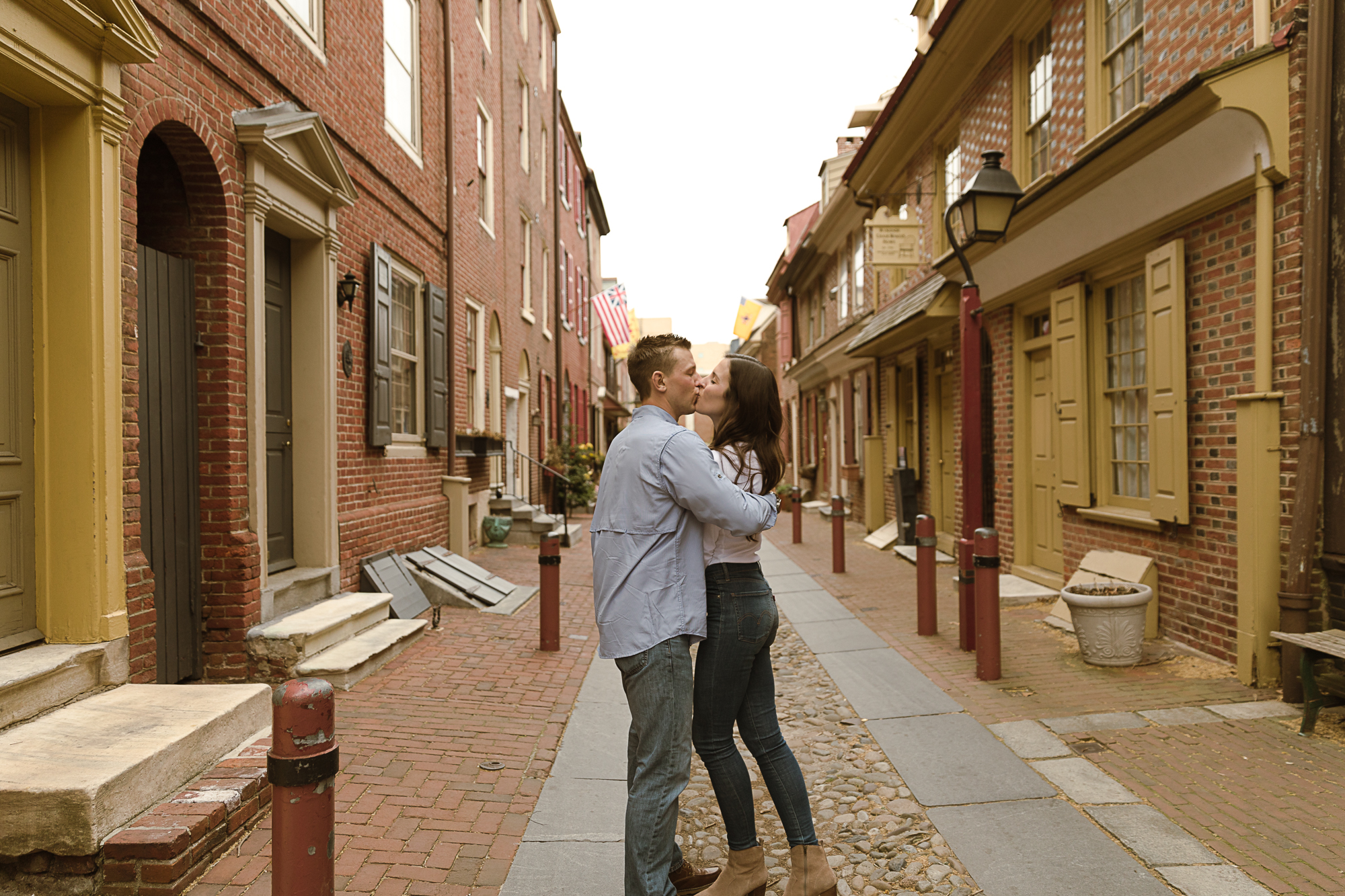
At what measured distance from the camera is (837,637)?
7.09m

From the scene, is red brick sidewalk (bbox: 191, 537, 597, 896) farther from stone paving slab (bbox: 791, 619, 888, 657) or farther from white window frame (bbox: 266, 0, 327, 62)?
white window frame (bbox: 266, 0, 327, 62)

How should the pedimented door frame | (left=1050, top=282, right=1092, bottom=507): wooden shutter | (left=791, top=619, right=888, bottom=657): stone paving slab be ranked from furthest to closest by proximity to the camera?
(left=1050, top=282, right=1092, bottom=507): wooden shutter → (left=791, top=619, right=888, bottom=657): stone paving slab → the pedimented door frame

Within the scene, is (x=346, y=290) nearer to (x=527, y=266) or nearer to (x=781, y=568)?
(x=781, y=568)

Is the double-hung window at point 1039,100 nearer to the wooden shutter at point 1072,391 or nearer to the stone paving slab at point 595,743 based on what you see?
the wooden shutter at point 1072,391

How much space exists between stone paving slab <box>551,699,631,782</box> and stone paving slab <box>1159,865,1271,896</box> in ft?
6.99

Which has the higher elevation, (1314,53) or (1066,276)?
(1314,53)

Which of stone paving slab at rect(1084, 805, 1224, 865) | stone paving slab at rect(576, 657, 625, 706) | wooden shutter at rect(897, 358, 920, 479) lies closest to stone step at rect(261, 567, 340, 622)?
stone paving slab at rect(576, 657, 625, 706)

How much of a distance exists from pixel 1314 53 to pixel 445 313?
8.07 m

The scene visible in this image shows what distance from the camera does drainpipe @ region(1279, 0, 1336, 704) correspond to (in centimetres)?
472

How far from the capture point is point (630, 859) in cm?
253

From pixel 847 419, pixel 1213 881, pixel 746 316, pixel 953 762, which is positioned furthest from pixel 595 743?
pixel 746 316

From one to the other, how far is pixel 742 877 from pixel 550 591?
3777 mm

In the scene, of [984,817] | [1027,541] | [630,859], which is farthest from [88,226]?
[1027,541]

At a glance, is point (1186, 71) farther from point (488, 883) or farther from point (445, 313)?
point (445, 313)
